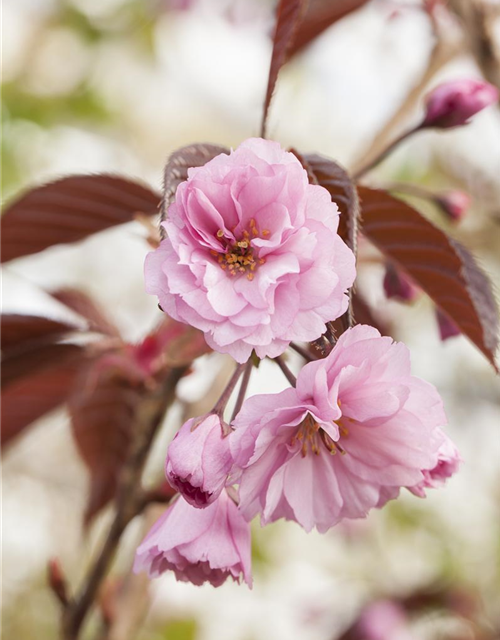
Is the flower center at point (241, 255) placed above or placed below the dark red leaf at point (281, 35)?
below

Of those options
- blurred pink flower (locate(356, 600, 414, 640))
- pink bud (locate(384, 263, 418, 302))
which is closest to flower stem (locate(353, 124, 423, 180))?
pink bud (locate(384, 263, 418, 302))

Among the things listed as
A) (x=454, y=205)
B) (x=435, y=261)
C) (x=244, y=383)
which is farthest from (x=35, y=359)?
(x=454, y=205)

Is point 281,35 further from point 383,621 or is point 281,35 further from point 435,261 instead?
point 383,621

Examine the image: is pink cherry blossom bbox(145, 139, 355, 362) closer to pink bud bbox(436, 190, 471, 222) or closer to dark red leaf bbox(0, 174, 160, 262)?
dark red leaf bbox(0, 174, 160, 262)

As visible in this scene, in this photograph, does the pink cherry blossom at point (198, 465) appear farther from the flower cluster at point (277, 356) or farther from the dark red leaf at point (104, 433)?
the dark red leaf at point (104, 433)

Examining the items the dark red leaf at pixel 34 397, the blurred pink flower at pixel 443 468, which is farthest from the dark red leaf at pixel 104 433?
the blurred pink flower at pixel 443 468

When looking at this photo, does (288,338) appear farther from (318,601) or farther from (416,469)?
(318,601)
